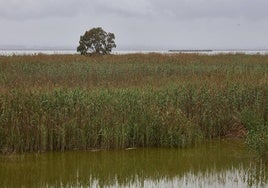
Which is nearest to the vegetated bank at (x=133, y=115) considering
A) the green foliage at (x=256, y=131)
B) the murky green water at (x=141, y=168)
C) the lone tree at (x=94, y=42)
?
the green foliage at (x=256, y=131)

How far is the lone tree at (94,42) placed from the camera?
34750 mm

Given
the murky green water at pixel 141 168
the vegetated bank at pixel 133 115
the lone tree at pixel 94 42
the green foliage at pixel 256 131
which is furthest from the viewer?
the lone tree at pixel 94 42

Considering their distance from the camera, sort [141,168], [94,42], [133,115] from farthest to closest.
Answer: [94,42] → [133,115] → [141,168]

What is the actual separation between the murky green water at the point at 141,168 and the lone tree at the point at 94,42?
23.9 metres

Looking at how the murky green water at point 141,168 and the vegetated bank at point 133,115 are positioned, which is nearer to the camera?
the murky green water at point 141,168

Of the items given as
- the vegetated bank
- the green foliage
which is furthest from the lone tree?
the green foliage

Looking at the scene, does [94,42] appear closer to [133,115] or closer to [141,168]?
[133,115]

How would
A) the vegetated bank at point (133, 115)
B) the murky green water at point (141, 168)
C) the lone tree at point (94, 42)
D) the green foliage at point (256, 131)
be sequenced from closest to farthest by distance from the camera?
the murky green water at point (141, 168) < the green foliage at point (256, 131) < the vegetated bank at point (133, 115) < the lone tree at point (94, 42)

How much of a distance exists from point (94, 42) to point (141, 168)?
25.6m

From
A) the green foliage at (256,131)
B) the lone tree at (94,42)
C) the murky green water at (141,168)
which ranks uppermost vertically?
the lone tree at (94,42)

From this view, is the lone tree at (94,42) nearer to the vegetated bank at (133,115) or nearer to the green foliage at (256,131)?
the vegetated bank at (133,115)

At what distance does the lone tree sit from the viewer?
34.8 m

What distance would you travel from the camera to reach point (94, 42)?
34875mm

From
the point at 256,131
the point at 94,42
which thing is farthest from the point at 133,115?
the point at 94,42
